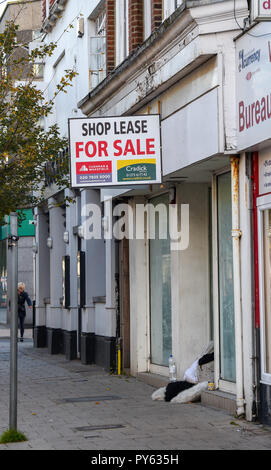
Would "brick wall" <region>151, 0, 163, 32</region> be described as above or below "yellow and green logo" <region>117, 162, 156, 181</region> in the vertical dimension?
above

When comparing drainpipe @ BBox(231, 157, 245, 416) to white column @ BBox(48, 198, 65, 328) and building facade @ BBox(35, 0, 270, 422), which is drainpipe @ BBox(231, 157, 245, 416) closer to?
building facade @ BBox(35, 0, 270, 422)

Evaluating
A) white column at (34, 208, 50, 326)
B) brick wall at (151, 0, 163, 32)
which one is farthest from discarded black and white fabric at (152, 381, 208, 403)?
white column at (34, 208, 50, 326)

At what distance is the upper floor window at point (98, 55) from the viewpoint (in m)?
18.0

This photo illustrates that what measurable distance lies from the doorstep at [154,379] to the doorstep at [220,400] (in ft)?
6.64

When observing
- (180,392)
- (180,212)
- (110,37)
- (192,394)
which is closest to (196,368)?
(180,392)

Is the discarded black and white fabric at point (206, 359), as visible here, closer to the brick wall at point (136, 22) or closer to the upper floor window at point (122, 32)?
the brick wall at point (136, 22)

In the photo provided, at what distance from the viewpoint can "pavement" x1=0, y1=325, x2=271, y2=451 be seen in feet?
29.8

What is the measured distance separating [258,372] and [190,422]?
98 cm

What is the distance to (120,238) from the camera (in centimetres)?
1698

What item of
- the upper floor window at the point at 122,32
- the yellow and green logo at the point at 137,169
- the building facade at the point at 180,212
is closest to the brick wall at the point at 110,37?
the building facade at the point at 180,212

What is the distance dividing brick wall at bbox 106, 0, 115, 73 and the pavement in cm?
578

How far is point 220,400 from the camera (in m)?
11.4

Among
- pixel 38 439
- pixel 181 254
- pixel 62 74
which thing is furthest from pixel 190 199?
pixel 62 74

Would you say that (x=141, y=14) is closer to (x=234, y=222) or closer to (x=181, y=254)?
(x=181, y=254)
